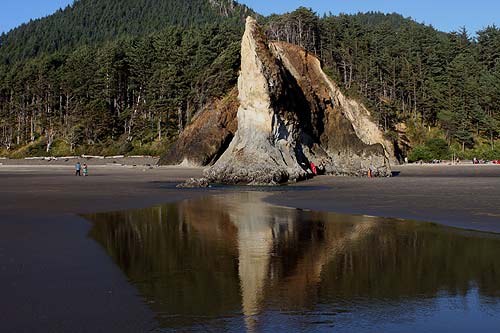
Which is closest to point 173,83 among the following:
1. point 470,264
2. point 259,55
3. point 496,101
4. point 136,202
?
point 259,55

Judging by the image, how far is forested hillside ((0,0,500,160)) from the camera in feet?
251

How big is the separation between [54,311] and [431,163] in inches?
2520

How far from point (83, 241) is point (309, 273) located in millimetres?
6443

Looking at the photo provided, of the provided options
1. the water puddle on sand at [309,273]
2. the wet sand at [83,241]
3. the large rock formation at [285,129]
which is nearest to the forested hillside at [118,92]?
the large rock formation at [285,129]

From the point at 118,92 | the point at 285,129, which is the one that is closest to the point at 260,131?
the point at 285,129

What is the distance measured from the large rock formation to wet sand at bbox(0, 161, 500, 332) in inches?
397

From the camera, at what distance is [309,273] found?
370 inches

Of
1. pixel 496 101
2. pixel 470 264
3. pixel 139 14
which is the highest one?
pixel 139 14

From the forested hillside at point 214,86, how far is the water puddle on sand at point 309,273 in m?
48.7

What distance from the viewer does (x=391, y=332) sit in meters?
6.27

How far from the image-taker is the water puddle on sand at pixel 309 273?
6.75 m

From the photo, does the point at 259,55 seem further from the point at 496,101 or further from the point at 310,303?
the point at 496,101

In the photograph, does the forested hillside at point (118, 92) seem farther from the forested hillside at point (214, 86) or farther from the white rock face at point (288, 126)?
the white rock face at point (288, 126)

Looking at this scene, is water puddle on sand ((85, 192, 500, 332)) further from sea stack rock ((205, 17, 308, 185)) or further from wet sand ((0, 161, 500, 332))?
sea stack rock ((205, 17, 308, 185))
